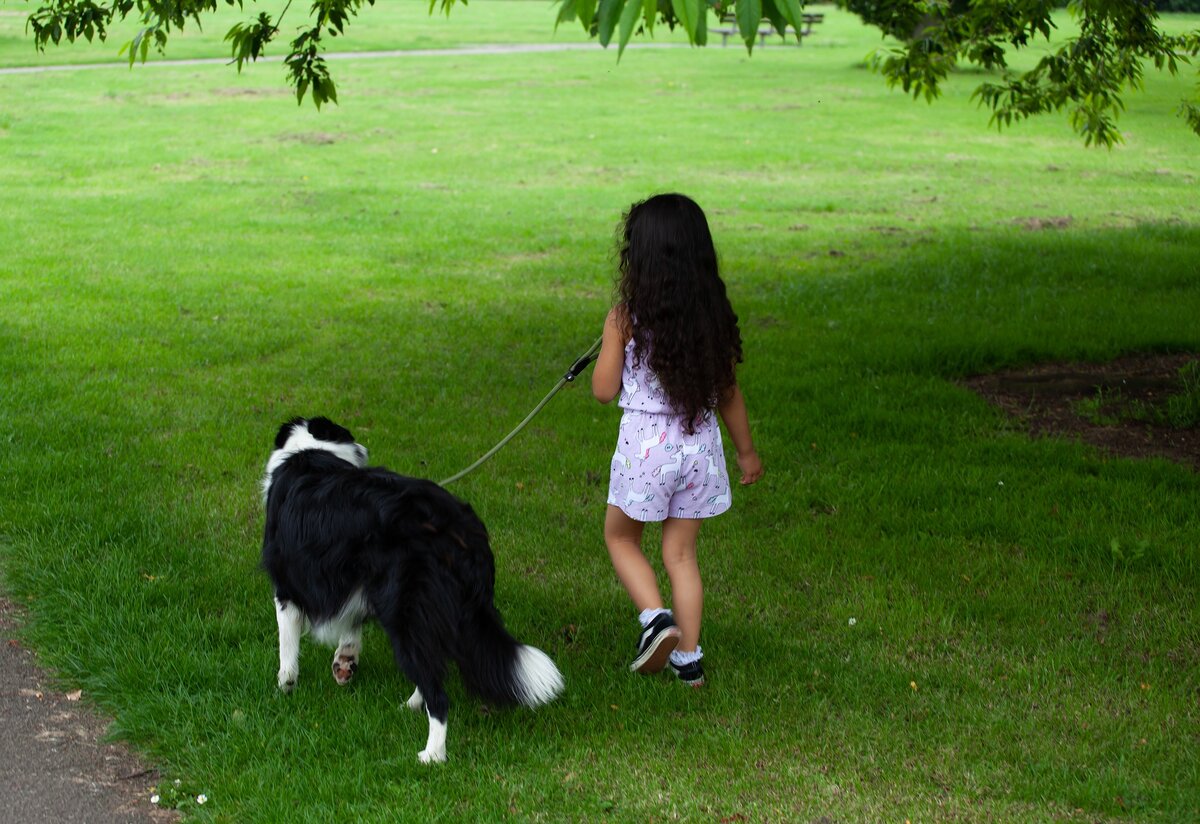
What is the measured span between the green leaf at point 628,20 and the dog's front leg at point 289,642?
253cm

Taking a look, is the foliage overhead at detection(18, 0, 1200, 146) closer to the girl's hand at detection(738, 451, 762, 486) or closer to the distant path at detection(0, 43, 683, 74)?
the girl's hand at detection(738, 451, 762, 486)

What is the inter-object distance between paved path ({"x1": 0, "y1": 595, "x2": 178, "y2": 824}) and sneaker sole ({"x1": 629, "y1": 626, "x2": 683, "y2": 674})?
1673mm

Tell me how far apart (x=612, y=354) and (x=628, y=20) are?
1.81 meters

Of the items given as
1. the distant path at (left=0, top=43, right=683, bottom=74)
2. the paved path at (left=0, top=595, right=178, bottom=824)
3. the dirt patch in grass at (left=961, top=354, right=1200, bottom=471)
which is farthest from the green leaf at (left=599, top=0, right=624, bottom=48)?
the distant path at (left=0, top=43, right=683, bottom=74)

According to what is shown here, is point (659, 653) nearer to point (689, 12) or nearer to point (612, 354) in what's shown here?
point (612, 354)

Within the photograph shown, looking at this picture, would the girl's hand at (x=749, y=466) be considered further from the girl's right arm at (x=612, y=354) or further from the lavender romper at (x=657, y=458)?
the girl's right arm at (x=612, y=354)

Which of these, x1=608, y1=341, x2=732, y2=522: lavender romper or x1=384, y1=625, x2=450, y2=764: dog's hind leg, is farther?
x1=608, y1=341, x2=732, y2=522: lavender romper

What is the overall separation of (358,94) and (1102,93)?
69.4 feet

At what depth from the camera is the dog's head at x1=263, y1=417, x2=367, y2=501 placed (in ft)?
15.3

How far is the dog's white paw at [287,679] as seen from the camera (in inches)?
178

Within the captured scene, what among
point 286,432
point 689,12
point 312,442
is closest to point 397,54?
point 286,432

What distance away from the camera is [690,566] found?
4.68 m

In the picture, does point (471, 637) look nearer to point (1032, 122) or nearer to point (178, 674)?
point (178, 674)

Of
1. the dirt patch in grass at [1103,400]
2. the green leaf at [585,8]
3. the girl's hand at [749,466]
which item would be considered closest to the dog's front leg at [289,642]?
the girl's hand at [749,466]
